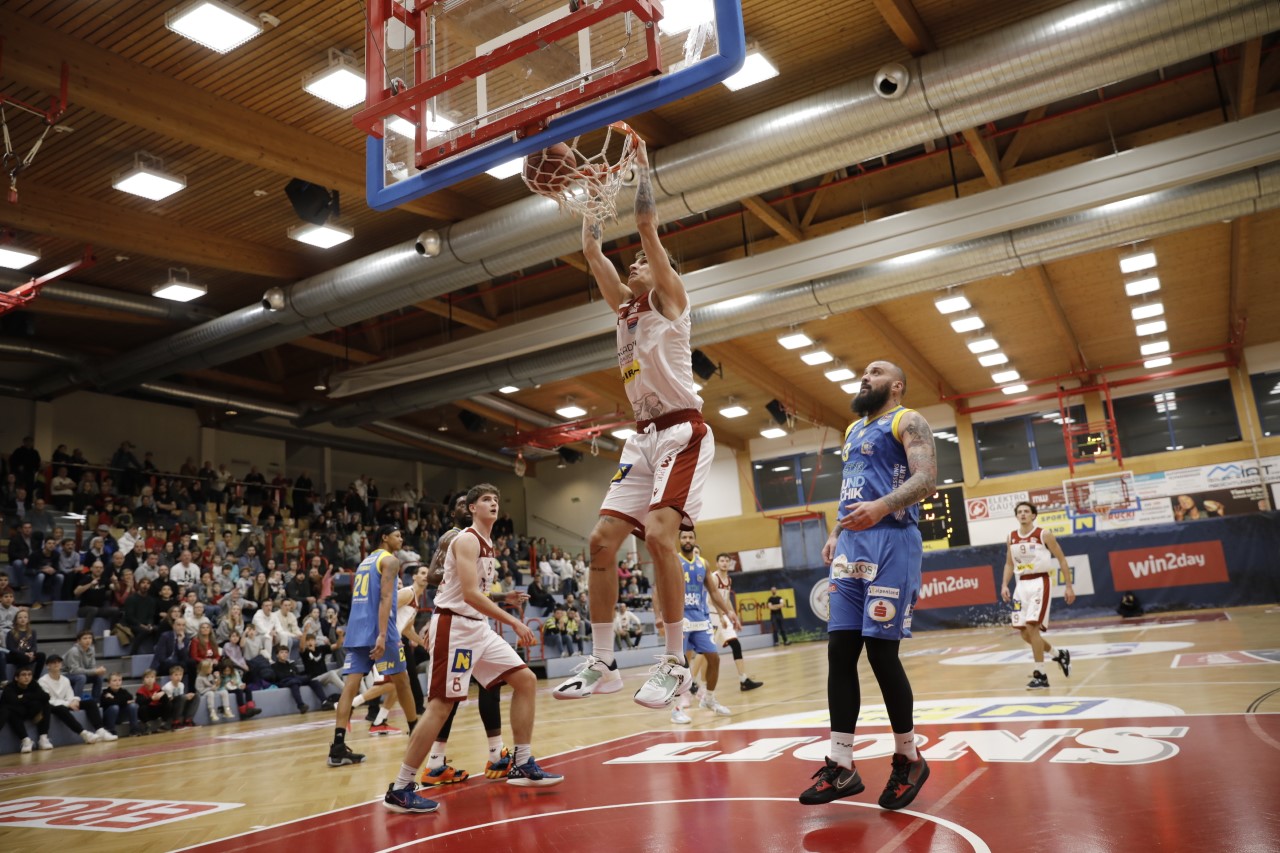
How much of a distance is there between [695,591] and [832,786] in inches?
219

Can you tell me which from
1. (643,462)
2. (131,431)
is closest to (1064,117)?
(643,462)

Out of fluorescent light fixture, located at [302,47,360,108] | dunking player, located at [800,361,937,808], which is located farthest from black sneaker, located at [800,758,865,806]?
fluorescent light fixture, located at [302,47,360,108]

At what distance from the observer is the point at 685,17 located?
196 inches

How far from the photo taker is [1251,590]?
867 inches

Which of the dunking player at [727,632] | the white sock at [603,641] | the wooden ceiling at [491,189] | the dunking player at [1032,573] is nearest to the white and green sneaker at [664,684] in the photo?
the white sock at [603,641]

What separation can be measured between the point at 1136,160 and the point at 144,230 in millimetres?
14173

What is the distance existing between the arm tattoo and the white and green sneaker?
132 cm

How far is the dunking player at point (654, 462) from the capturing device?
14.6 feet

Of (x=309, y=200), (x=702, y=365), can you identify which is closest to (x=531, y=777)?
(x=309, y=200)

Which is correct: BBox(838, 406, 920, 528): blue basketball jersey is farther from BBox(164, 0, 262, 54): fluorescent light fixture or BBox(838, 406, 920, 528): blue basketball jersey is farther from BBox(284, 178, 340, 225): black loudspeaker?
BBox(284, 178, 340, 225): black loudspeaker

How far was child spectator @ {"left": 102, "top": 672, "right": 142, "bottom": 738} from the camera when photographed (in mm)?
13094

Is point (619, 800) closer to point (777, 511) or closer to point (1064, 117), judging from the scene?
point (1064, 117)

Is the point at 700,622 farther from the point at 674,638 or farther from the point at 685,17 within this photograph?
the point at 685,17

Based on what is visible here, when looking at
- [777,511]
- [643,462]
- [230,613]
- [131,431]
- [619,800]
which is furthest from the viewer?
[777,511]
